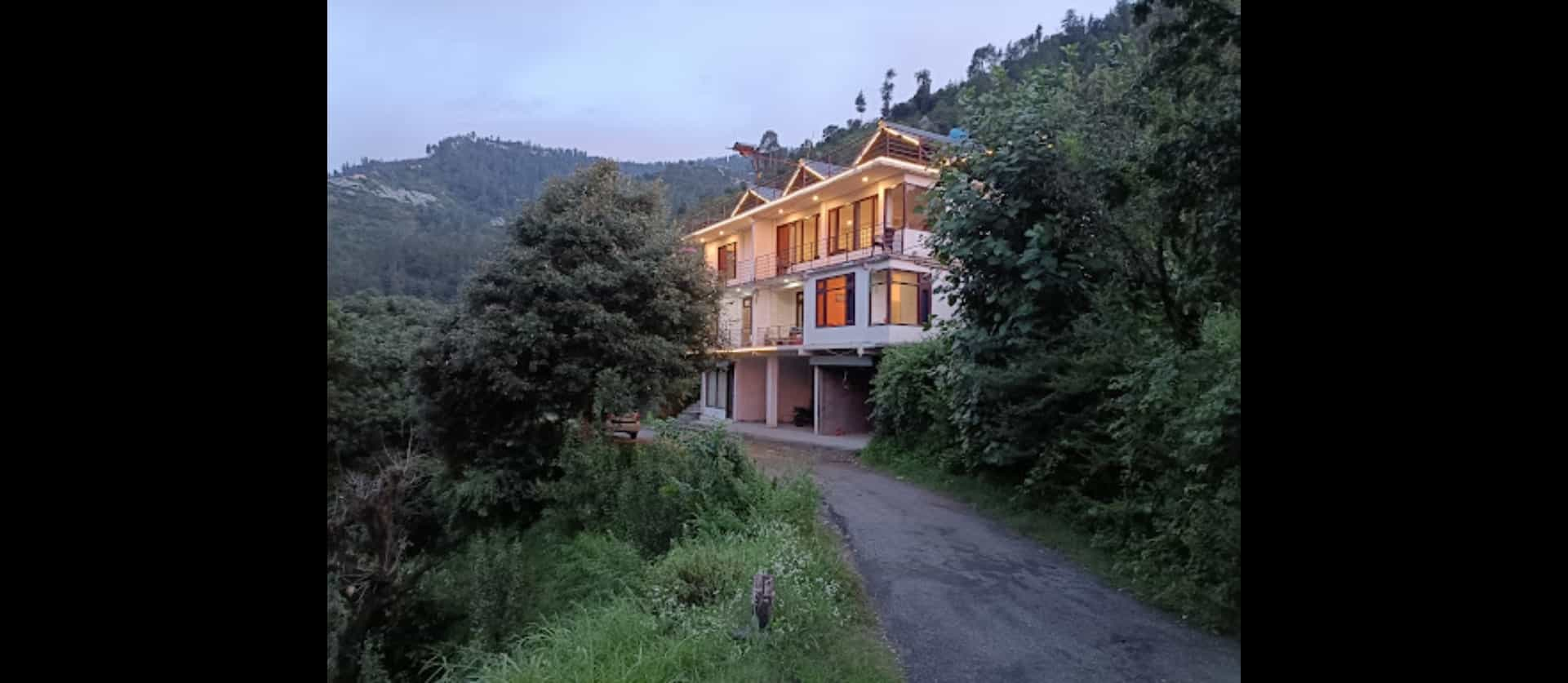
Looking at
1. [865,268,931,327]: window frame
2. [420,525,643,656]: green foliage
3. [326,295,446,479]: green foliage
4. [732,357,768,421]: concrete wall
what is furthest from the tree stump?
[732,357,768,421]: concrete wall

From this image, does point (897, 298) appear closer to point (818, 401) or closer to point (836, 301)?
point (836, 301)

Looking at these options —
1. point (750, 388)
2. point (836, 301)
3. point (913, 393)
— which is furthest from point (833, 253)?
point (913, 393)

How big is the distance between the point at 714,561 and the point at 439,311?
12.1ft

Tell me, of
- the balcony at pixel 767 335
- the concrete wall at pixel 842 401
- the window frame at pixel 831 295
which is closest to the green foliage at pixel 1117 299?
the window frame at pixel 831 295

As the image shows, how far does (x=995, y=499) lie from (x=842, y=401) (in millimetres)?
8278

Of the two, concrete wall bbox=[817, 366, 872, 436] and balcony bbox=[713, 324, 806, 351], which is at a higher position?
balcony bbox=[713, 324, 806, 351]

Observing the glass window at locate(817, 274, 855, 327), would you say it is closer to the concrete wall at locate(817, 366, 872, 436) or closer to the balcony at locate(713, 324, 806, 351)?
the balcony at locate(713, 324, 806, 351)

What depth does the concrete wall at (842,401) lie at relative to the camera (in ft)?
51.8

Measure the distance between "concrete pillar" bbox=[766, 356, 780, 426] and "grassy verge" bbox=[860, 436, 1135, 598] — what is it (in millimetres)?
6513

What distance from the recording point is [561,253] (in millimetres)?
7242

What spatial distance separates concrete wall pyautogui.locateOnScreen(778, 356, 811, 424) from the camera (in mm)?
18344
